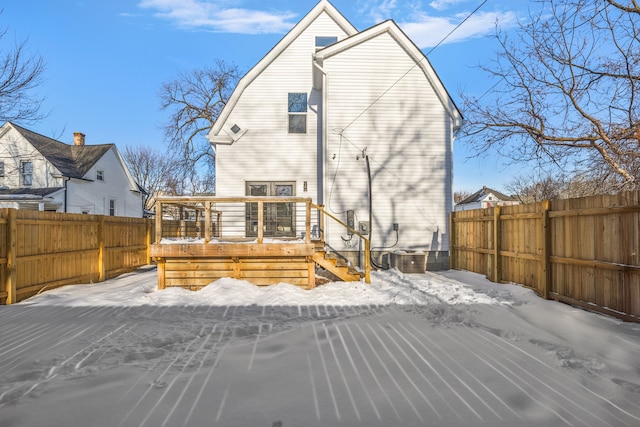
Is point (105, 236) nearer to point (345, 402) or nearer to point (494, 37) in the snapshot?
point (345, 402)

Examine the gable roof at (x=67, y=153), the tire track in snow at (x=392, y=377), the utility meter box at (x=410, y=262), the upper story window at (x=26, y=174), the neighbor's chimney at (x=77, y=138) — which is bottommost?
the tire track in snow at (x=392, y=377)

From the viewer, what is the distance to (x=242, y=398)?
2725 mm

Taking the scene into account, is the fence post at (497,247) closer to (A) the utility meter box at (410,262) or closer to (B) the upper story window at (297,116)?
(A) the utility meter box at (410,262)

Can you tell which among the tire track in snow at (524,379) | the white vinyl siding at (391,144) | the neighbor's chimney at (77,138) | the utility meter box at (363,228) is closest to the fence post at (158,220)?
the white vinyl siding at (391,144)

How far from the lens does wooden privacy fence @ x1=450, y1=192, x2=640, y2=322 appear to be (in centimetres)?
454

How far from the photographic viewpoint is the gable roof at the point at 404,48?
1027 cm

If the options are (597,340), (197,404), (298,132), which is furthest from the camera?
(298,132)

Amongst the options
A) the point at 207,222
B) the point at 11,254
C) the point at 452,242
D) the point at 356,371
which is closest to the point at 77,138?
the point at 11,254

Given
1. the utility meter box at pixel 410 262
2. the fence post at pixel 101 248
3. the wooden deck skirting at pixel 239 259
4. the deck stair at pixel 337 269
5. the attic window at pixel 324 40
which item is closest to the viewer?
the wooden deck skirting at pixel 239 259

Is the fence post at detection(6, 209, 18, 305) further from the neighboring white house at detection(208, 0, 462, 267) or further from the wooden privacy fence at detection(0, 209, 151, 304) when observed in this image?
the neighboring white house at detection(208, 0, 462, 267)

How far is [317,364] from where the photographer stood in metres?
3.40

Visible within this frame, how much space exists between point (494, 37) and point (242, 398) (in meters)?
10.4

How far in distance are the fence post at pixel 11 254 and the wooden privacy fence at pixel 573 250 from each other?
377 inches

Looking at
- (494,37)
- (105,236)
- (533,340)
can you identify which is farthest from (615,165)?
(105,236)
